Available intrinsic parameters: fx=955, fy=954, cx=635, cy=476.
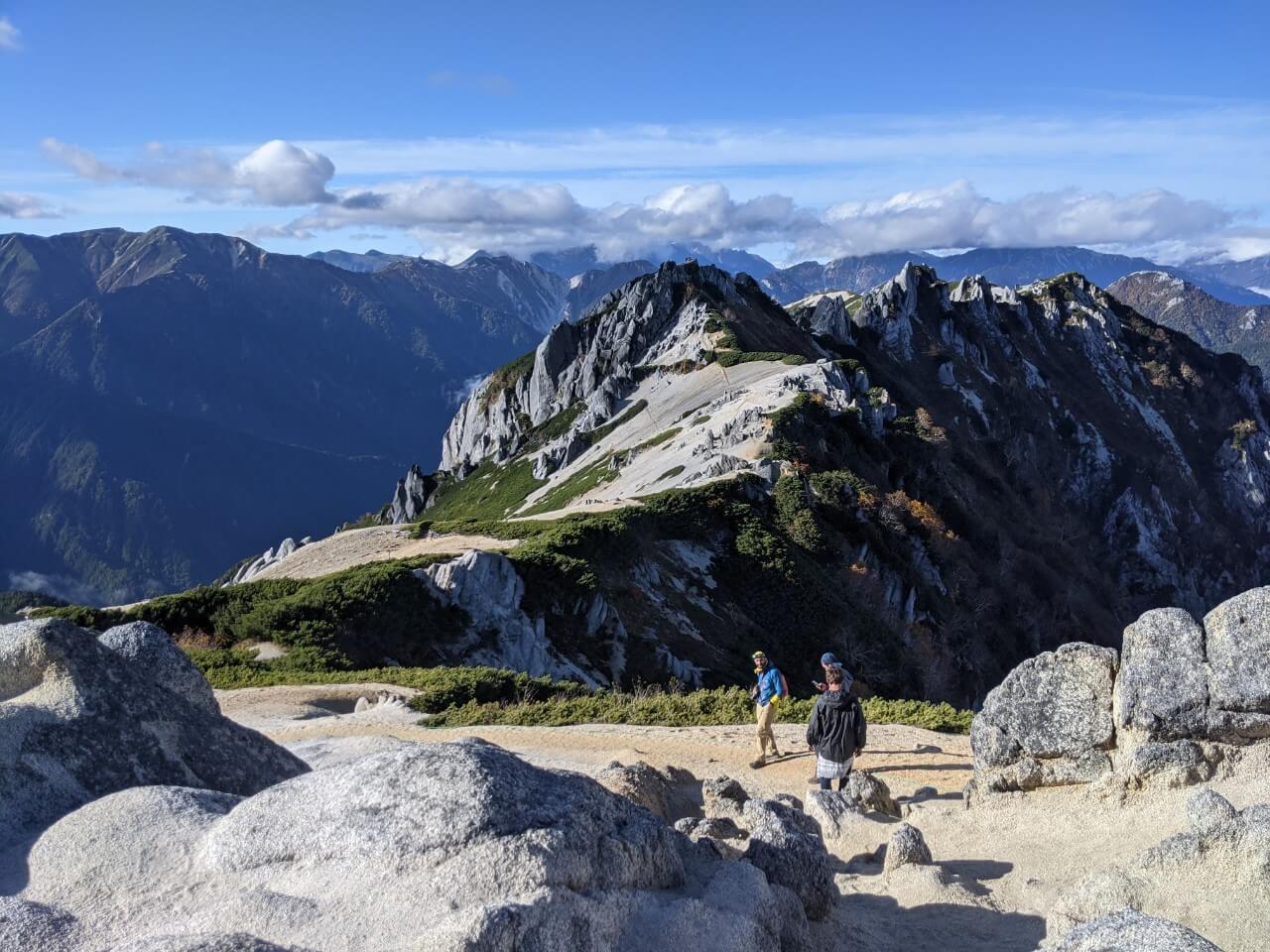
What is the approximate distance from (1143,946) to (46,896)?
329 inches

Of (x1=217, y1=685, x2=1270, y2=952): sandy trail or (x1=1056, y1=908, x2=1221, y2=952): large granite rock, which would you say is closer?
(x1=1056, y1=908, x2=1221, y2=952): large granite rock

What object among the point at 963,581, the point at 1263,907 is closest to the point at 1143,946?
the point at 1263,907

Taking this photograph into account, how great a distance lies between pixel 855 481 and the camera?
2320 inches

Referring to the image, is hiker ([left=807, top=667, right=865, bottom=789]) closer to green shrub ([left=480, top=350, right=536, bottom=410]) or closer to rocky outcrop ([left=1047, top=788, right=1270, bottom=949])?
rocky outcrop ([left=1047, top=788, right=1270, bottom=949])

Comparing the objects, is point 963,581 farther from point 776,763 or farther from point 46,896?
point 46,896

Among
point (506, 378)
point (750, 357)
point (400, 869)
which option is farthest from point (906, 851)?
point (506, 378)

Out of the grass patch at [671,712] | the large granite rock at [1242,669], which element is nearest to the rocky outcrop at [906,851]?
the large granite rock at [1242,669]

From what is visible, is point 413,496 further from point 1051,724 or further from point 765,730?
point 1051,724

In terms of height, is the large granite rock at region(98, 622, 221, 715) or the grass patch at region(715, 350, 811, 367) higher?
the grass patch at region(715, 350, 811, 367)

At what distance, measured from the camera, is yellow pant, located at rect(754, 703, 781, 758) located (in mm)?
18917

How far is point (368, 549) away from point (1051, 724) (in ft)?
135

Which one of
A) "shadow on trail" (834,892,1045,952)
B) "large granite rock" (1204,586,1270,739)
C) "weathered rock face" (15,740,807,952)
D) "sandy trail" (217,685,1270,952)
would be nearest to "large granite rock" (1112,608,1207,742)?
"large granite rock" (1204,586,1270,739)

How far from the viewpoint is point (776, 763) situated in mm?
19859

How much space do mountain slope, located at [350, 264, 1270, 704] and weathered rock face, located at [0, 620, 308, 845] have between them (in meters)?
23.2
